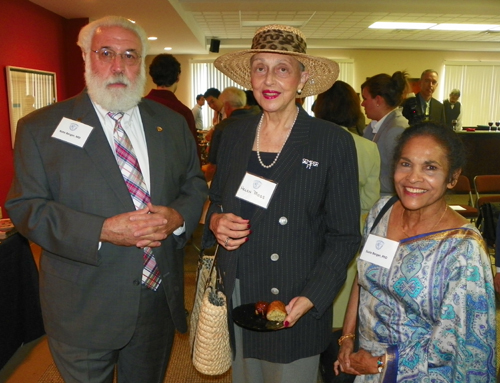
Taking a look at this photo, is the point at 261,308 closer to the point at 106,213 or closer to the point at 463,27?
the point at 106,213

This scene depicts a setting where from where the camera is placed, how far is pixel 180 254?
6.25 feet

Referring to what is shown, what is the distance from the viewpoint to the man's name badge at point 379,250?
155 cm

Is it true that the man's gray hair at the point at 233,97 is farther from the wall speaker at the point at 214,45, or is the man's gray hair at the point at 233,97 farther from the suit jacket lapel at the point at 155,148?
the wall speaker at the point at 214,45

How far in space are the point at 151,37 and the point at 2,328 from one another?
8.29m

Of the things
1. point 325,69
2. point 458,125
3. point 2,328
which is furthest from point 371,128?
point 458,125

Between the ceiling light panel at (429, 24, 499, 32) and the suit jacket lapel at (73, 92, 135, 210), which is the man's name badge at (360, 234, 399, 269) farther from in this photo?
the ceiling light panel at (429, 24, 499, 32)

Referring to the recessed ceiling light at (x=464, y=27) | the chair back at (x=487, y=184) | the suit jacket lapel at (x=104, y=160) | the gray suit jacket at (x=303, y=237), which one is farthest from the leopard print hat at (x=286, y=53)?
the recessed ceiling light at (x=464, y=27)

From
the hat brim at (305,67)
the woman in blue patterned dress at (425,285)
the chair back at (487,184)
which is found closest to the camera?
the woman in blue patterned dress at (425,285)

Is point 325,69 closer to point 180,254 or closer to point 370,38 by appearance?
point 180,254

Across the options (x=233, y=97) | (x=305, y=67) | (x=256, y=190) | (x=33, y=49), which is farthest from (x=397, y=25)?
(x=256, y=190)

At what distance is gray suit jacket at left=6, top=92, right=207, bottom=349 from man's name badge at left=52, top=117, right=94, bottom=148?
19 millimetres

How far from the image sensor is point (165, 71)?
13.0 feet

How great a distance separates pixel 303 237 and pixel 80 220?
0.79m

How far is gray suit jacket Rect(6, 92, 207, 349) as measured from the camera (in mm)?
1531
